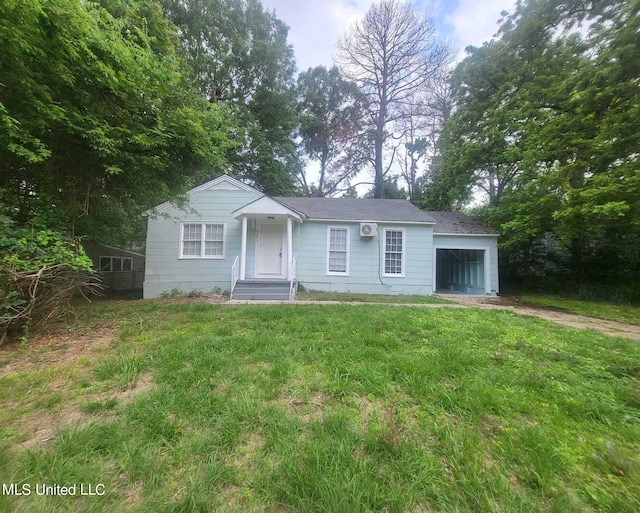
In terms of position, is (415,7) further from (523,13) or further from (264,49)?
(264,49)

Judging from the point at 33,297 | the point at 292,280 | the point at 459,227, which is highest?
the point at 459,227

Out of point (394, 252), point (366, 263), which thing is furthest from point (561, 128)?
point (366, 263)

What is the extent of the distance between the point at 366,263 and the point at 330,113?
650 inches

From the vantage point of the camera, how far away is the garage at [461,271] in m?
11.3

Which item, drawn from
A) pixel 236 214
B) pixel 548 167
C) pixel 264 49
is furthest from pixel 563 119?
pixel 264 49

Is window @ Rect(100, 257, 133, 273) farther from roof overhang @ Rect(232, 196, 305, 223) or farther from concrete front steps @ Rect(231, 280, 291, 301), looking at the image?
concrete front steps @ Rect(231, 280, 291, 301)

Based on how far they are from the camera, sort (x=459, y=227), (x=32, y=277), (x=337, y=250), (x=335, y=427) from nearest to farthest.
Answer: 1. (x=335, y=427)
2. (x=32, y=277)
3. (x=337, y=250)
4. (x=459, y=227)

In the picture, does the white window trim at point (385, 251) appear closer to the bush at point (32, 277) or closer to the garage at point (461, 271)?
the garage at point (461, 271)

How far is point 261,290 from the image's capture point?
8289mm

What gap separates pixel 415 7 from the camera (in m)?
16.8

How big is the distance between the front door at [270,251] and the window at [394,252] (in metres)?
4.17

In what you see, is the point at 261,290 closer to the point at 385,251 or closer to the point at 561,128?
the point at 385,251

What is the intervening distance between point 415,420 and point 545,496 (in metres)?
0.83

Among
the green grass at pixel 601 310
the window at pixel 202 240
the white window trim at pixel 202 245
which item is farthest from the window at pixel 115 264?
the green grass at pixel 601 310
